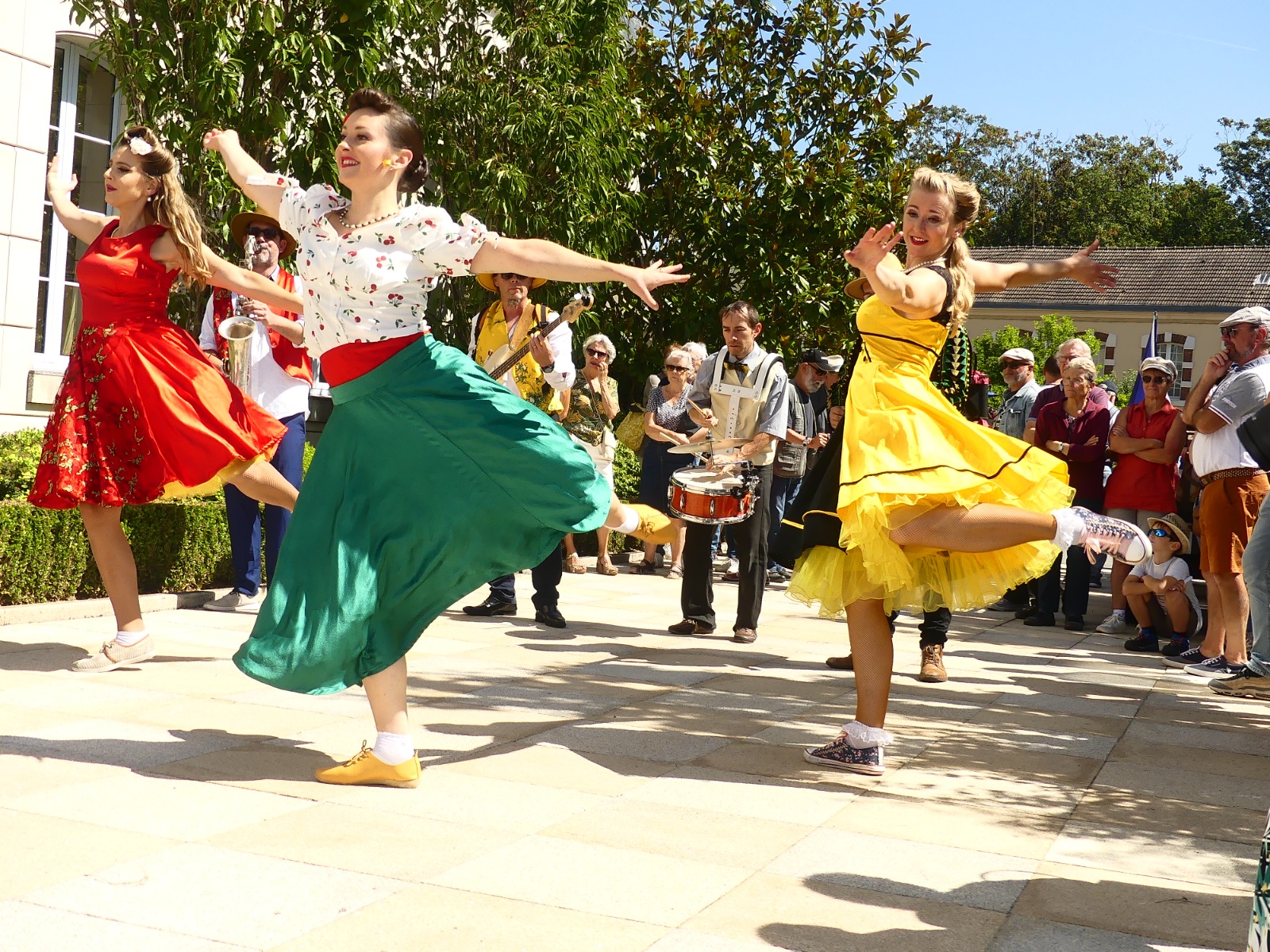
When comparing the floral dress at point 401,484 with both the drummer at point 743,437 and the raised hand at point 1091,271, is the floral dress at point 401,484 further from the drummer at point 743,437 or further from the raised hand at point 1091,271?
the drummer at point 743,437

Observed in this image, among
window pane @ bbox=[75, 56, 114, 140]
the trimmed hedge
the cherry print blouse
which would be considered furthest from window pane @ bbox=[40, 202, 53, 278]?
the cherry print blouse

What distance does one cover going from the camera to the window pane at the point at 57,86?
34.7 ft

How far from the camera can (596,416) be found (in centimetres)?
849

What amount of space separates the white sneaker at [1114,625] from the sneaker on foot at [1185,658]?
135 centimetres

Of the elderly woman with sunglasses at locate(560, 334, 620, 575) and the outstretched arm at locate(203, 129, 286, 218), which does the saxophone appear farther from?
the outstretched arm at locate(203, 129, 286, 218)

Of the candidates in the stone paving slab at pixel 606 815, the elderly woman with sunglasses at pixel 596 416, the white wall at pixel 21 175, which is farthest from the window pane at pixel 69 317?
the stone paving slab at pixel 606 815

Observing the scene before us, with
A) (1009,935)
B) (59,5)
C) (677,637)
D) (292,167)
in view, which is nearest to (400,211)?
(1009,935)

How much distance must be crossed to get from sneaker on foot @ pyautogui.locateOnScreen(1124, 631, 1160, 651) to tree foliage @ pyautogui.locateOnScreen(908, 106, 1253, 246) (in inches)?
2451

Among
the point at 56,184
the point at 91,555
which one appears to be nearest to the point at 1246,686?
the point at 91,555

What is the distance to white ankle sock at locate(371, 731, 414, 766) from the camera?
4.18m

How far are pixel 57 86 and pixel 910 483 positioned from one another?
347 inches

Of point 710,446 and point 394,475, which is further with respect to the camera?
point 710,446

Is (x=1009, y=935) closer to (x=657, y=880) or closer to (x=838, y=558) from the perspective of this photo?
(x=657, y=880)

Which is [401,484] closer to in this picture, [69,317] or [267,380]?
[267,380]
